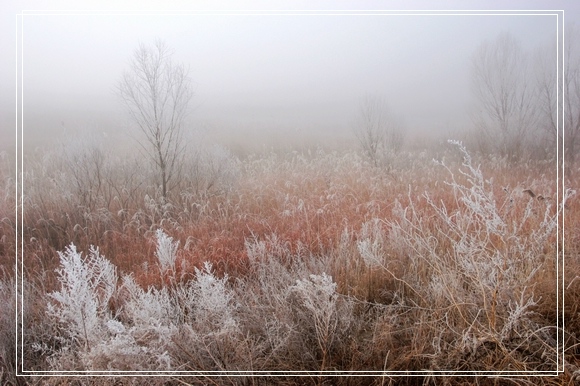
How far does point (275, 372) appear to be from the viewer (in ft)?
8.97

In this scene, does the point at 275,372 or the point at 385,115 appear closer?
the point at 275,372

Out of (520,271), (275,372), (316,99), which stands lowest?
(275,372)

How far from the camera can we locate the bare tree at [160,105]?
9.52ft

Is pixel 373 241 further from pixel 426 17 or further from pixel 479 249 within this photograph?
pixel 426 17

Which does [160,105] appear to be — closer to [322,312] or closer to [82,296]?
[82,296]

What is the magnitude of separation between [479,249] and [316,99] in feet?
4.13

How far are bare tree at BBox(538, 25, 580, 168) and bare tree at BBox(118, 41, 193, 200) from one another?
205 cm

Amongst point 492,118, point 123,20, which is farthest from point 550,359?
point 123,20

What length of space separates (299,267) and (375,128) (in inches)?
36.4

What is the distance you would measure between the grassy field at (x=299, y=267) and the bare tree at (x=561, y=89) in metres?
0.20

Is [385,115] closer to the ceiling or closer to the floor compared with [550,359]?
closer to the ceiling

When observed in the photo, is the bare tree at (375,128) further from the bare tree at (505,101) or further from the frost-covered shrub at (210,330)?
the frost-covered shrub at (210,330)

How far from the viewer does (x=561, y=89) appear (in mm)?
2877

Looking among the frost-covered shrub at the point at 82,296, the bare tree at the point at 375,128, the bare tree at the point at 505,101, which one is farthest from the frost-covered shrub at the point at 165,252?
the bare tree at the point at 505,101
